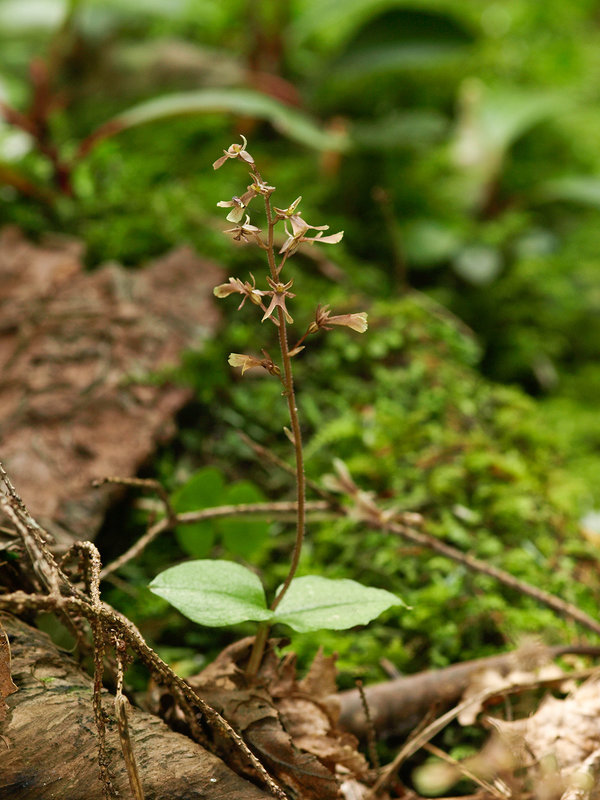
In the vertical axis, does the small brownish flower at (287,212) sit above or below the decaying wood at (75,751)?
above

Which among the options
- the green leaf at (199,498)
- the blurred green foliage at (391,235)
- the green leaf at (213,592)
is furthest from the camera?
the blurred green foliage at (391,235)

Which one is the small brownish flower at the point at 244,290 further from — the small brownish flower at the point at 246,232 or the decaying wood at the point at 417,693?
the decaying wood at the point at 417,693

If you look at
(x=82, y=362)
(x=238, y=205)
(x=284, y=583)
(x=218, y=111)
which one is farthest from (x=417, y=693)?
(x=218, y=111)

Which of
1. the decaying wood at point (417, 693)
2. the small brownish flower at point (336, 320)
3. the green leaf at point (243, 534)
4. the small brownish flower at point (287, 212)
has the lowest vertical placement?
the decaying wood at point (417, 693)

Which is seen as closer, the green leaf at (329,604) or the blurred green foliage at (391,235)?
the green leaf at (329,604)

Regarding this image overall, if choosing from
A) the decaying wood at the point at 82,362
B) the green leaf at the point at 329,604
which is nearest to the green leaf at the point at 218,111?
the decaying wood at the point at 82,362
